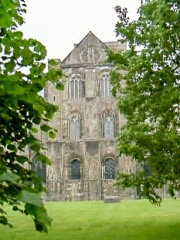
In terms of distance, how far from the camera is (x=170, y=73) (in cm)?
1652

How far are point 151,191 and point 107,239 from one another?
2.78m

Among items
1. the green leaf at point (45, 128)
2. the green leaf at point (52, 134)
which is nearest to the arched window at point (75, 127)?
the green leaf at point (52, 134)

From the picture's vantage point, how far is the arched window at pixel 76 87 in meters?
56.8

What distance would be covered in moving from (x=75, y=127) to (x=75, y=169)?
520 centimetres

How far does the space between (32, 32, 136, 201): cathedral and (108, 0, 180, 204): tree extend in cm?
3431

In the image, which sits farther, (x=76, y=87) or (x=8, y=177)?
(x=76, y=87)

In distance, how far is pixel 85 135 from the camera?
55.3 meters

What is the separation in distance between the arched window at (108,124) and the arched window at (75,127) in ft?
10.0

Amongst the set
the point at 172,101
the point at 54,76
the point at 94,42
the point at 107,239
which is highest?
the point at 94,42

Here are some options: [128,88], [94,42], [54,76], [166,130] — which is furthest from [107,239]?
[94,42]

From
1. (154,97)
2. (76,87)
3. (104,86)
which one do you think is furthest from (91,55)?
(154,97)

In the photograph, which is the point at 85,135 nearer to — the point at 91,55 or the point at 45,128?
the point at 91,55

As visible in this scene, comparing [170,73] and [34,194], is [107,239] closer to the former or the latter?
[170,73]

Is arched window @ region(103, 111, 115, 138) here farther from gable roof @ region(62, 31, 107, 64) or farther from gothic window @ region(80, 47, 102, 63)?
gable roof @ region(62, 31, 107, 64)
